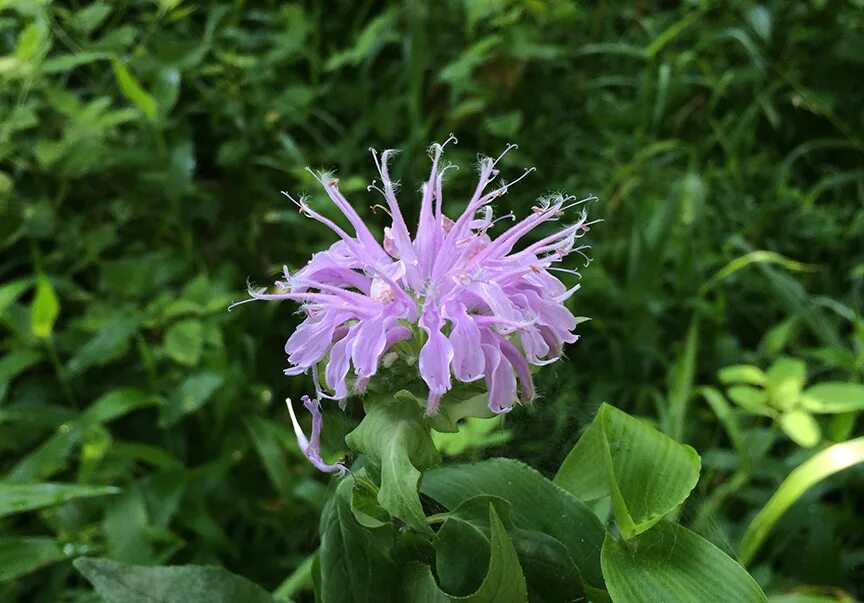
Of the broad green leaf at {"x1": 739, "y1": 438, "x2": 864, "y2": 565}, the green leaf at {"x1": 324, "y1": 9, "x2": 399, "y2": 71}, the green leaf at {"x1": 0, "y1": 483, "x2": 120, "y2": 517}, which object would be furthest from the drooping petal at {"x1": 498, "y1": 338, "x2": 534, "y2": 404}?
the green leaf at {"x1": 324, "y1": 9, "x2": 399, "y2": 71}

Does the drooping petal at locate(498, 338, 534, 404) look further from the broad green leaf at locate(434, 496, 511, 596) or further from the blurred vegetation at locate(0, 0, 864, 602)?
the blurred vegetation at locate(0, 0, 864, 602)

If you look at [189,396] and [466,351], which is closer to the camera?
[466,351]

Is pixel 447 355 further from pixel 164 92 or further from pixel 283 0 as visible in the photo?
pixel 283 0

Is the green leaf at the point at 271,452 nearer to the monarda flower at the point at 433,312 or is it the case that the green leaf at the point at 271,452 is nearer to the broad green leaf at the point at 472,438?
the broad green leaf at the point at 472,438

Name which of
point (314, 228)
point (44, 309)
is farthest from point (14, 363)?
point (314, 228)

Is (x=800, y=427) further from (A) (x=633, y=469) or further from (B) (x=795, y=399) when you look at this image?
(A) (x=633, y=469)

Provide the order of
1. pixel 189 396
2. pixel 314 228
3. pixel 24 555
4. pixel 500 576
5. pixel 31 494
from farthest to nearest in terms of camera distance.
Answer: pixel 314 228
pixel 189 396
pixel 24 555
pixel 31 494
pixel 500 576
